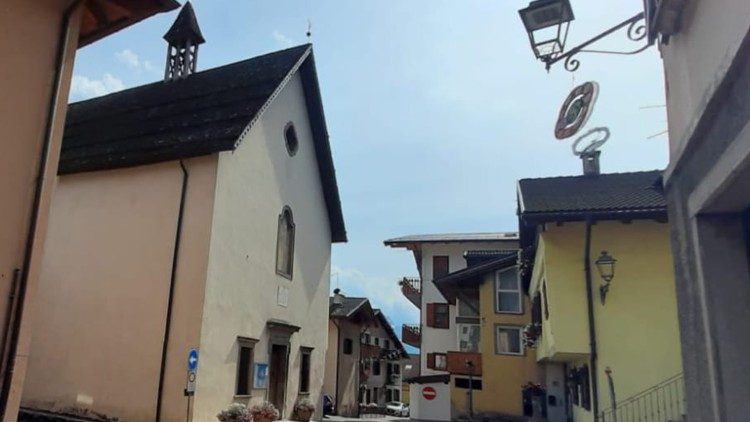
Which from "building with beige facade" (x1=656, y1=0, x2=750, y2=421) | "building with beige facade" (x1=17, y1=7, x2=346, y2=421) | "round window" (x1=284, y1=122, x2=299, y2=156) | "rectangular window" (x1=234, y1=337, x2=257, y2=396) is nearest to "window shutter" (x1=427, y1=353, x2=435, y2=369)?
"building with beige facade" (x1=17, y1=7, x2=346, y2=421)

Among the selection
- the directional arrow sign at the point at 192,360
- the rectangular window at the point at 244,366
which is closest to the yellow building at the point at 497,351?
the rectangular window at the point at 244,366

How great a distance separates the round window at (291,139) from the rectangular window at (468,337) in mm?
13346

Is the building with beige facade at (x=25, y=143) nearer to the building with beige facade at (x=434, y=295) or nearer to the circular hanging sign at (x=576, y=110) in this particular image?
the circular hanging sign at (x=576, y=110)

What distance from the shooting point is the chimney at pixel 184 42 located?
19094 mm

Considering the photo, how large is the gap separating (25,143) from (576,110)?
517 centimetres

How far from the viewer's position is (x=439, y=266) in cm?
3244

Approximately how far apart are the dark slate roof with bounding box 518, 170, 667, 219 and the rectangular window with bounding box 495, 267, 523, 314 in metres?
8.06

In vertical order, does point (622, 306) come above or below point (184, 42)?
below

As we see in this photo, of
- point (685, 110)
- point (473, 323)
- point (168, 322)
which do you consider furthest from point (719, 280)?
point (473, 323)

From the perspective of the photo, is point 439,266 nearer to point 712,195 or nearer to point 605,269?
point 605,269

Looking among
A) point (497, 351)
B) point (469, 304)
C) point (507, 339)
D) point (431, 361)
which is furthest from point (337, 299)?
point (507, 339)

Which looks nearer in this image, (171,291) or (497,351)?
(171,291)

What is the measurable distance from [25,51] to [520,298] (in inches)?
688

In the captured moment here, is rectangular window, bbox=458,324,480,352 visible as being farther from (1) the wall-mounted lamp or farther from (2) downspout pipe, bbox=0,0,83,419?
(2) downspout pipe, bbox=0,0,83,419
